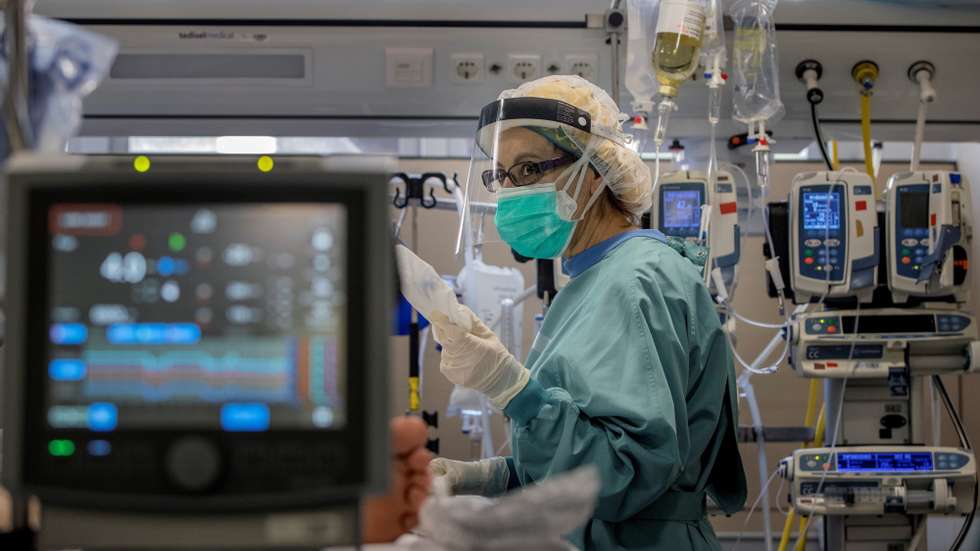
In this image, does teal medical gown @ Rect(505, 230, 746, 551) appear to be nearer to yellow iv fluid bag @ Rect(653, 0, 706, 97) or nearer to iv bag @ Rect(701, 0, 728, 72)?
yellow iv fluid bag @ Rect(653, 0, 706, 97)

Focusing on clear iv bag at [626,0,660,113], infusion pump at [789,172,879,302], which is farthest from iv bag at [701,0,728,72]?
infusion pump at [789,172,879,302]

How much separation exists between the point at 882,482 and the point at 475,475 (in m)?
2.03

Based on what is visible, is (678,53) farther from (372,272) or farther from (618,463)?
(372,272)

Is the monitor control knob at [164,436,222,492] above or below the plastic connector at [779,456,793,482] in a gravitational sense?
above

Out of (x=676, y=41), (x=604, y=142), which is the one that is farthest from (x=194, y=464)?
(x=676, y=41)

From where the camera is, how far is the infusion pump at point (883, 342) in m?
3.52

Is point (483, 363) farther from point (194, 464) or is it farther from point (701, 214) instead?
point (701, 214)

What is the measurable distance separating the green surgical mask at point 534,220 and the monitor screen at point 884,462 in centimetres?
182

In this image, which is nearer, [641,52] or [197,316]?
[197,316]

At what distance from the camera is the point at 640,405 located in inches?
70.0

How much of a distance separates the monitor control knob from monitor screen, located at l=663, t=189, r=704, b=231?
110 inches

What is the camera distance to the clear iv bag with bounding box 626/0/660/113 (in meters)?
3.14

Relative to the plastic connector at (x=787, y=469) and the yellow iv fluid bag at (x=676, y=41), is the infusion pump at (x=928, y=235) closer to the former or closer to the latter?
the plastic connector at (x=787, y=469)

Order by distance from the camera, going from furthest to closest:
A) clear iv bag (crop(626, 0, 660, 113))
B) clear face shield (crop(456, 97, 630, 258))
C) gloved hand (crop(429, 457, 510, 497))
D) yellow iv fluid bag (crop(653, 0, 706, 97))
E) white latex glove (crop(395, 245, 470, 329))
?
clear iv bag (crop(626, 0, 660, 113))
yellow iv fluid bag (crop(653, 0, 706, 97))
clear face shield (crop(456, 97, 630, 258))
gloved hand (crop(429, 457, 510, 497))
white latex glove (crop(395, 245, 470, 329))
